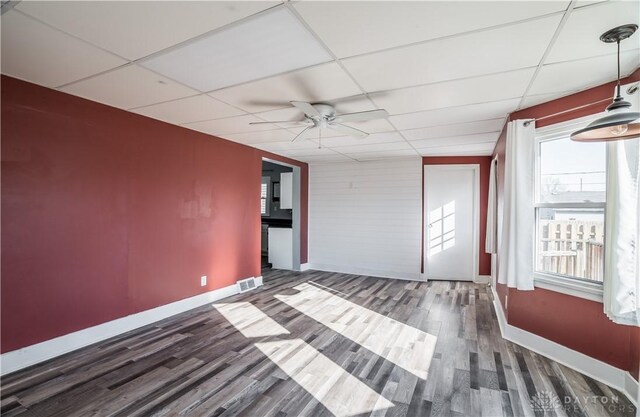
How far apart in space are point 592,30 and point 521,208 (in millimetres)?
1657

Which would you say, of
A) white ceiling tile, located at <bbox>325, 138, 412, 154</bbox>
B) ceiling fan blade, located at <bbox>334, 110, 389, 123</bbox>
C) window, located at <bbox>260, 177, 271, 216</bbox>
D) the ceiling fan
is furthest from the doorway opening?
ceiling fan blade, located at <bbox>334, 110, 389, 123</bbox>

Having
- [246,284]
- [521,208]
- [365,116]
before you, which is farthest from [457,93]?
[246,284]

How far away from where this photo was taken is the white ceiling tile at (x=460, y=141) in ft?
14.0

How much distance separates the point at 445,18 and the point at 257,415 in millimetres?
2733

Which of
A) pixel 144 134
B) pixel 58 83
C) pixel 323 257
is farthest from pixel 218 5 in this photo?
pixel 323 257

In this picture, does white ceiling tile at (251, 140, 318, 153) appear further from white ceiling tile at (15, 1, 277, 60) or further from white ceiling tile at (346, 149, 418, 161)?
white ceiling tile at (15, 1, 277, 60)

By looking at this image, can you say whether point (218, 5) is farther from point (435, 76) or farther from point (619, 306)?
point (619, 306)

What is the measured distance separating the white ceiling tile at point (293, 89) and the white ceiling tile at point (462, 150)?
3043mm

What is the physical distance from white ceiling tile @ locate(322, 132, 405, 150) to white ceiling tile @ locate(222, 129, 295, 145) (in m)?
0.61

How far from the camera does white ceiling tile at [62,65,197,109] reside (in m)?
2.43

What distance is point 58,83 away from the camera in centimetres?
259

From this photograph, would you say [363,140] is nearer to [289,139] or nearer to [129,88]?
[289,139]

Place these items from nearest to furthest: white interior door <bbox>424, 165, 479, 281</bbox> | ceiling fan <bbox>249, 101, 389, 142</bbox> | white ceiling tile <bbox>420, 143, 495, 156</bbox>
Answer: ceiling fan <bbox>249, 101, 389, 142</bbox>
white ceiling tile <bbox>420, 143, 495, 156</bbox>
white interior door <bbox>424, 165, 479, 281</bbox>

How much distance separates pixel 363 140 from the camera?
4.55 metres
